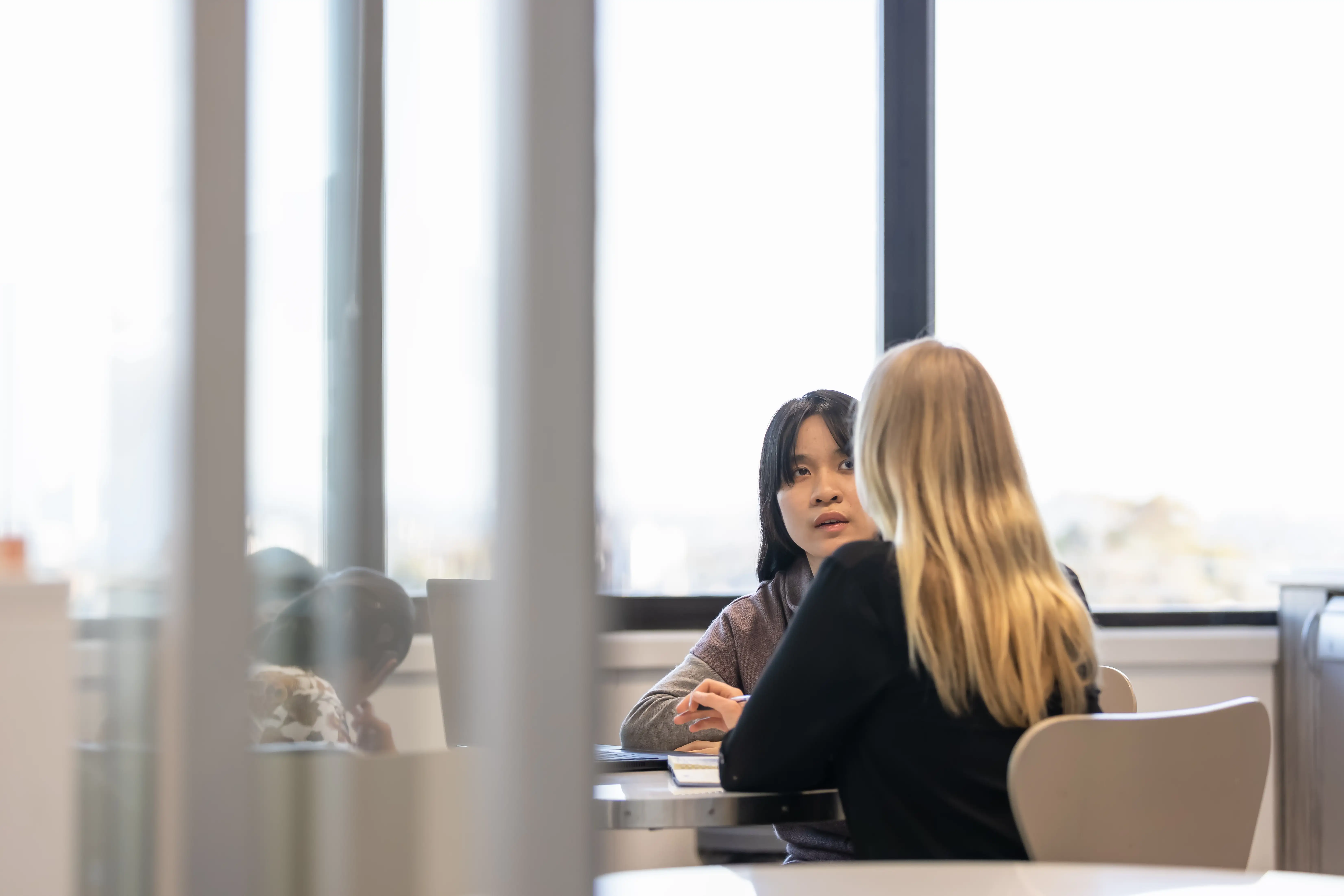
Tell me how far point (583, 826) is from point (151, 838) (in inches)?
13.8

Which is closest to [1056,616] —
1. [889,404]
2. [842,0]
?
[889,404]

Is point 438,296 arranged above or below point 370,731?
above

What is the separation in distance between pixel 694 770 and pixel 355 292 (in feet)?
3.85

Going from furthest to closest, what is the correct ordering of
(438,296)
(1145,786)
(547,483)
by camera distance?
(1145,786)
(438,296)
(547,483)

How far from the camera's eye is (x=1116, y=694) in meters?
1.89

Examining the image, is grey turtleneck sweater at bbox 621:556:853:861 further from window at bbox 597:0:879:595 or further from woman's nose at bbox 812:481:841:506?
window at bbox 597:0:879:595

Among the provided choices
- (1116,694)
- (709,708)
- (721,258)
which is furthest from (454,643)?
(721,258)

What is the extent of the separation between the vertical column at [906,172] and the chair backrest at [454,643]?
9.87 feet

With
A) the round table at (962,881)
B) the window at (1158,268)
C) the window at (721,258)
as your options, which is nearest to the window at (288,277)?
the round table at (962,881)

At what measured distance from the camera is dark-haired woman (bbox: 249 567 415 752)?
21.1 inches

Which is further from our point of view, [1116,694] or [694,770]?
[1116,694]

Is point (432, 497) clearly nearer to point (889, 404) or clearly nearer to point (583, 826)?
point (583, 826)

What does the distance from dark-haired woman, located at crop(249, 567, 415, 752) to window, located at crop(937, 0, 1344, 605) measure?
305 cm

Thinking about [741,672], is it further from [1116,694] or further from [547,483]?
[547,483]
